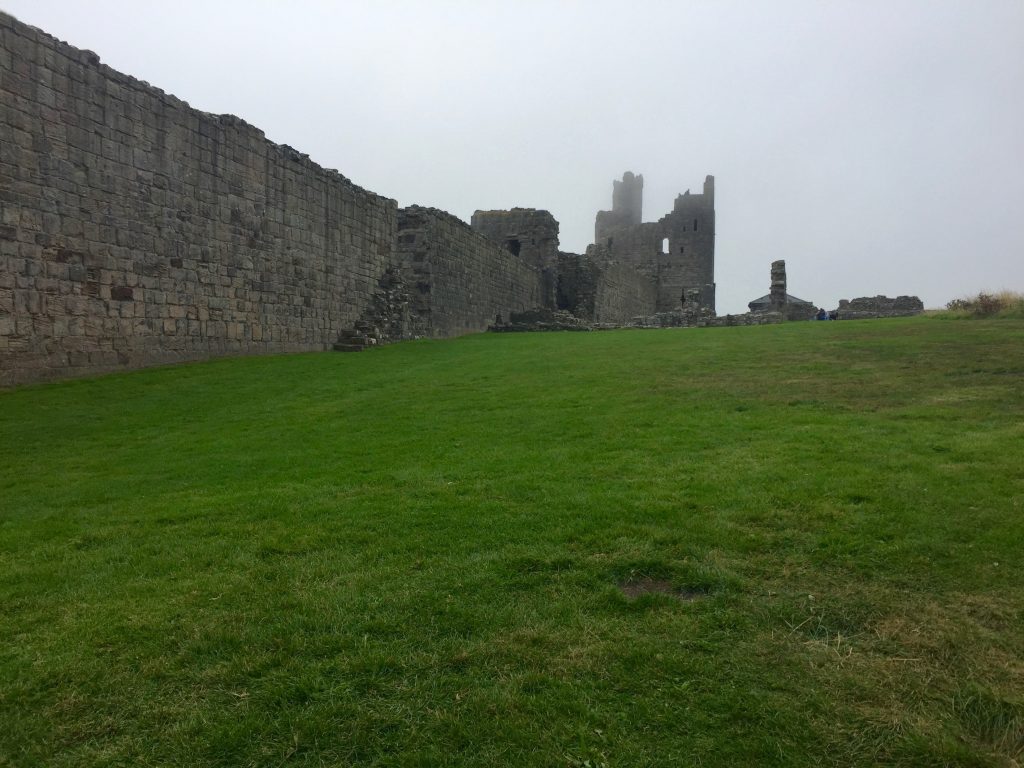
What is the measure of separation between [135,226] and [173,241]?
1040mm

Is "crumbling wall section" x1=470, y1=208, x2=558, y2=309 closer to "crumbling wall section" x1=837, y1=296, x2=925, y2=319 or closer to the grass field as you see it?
"crumbling wall section" x1=837, y1=296, x2=925, y2=319

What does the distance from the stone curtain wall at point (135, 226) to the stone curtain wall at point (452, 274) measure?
15.7 ft

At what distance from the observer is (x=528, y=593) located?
13.5 feet

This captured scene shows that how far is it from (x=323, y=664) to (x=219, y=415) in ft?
25.2

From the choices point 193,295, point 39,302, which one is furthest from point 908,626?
point 193,295

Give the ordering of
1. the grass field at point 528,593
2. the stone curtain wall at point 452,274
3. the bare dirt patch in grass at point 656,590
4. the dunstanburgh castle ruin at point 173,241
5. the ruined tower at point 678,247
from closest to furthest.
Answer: the grass field at point 528,593, the bare dirt patch in grass at point 656,590, the dunstanburgh castle ruin at point 173,241, the stone curtain wall at point 452,274, the ruined tower at point 678,247

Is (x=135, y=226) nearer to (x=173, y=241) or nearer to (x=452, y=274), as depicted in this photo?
(x=173, y=241)

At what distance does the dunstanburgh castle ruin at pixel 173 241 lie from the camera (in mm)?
11750

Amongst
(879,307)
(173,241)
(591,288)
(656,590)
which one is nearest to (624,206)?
(591,288)

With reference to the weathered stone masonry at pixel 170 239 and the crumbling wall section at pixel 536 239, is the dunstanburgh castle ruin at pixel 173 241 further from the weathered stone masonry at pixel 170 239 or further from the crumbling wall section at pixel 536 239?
the crumbling wall section at pixel 536 239

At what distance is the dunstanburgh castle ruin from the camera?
38.5ft

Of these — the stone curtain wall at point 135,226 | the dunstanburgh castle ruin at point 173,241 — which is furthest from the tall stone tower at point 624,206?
the stone curtain wall at point 135,226

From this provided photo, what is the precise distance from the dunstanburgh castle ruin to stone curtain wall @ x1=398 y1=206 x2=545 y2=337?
78 millimetres

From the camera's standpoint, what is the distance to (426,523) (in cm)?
532
